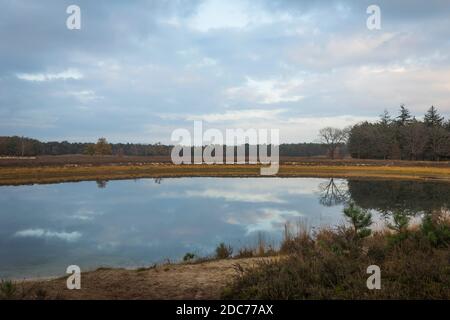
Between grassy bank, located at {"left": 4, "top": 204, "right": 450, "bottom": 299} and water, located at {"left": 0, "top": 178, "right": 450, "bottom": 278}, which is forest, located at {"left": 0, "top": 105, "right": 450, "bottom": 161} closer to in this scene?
water, located at {"left": 0, "top": 178, "right": 450, "bottom": 278}

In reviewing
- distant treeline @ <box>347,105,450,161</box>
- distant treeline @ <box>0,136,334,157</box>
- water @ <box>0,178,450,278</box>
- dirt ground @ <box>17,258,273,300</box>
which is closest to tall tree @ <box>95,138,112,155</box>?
distant treeline @ <box>0,136,334,157</box>

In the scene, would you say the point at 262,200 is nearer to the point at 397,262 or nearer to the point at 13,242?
the point at 13,242

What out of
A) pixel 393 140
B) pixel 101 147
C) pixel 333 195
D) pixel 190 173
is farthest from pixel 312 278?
pixel 101 147

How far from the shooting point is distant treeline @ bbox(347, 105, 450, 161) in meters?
74.2

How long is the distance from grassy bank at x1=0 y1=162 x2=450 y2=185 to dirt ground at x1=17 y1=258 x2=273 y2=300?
37.5 metres

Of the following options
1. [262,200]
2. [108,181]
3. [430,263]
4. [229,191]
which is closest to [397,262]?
[430,263]

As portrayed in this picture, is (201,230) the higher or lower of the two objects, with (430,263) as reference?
lower

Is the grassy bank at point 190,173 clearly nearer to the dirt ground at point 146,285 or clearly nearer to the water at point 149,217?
the water at point 149,217

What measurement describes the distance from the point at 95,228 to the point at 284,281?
1570cm

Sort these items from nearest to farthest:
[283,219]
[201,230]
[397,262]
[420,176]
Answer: [397,262], [201,230], [283,219], [420,176]

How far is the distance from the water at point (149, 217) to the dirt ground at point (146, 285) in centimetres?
338

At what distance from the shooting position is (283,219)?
72.0 feet

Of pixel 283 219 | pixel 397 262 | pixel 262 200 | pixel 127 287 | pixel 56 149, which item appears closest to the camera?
pixel 397 262

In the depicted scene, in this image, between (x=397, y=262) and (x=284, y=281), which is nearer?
(x=284, y=281)
